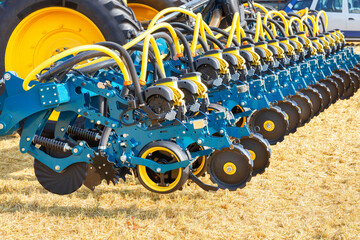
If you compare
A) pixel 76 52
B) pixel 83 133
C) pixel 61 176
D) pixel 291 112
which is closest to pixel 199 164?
pixel 83 133

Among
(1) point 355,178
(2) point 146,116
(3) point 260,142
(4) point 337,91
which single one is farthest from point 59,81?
(4) point 337,91

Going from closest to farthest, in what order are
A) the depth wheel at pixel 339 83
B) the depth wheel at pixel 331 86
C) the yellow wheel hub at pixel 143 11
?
the yellow wheel hub at pixel 143 11 < the depth wheel at pixel 331 86 < the depth wheel at pixel 339 83

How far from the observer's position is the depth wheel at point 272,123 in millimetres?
4816

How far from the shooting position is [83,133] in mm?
3881

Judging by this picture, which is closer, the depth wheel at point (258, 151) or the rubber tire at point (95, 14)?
the depth wheel at point (258, 151)

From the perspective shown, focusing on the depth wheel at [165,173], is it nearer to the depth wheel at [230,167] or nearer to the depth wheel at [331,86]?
the depth wheel at [230,167]

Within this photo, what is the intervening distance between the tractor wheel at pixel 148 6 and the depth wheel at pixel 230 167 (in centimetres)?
271

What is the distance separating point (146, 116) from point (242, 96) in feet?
4.85

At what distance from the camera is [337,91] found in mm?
6578

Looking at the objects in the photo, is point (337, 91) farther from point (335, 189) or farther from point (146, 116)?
point (146, 116)

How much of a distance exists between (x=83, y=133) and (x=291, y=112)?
8.12 feet

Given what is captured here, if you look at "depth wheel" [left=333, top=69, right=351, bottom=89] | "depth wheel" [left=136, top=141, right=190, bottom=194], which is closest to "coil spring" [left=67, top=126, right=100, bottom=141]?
"depth wheel" [left=136, top=141, right=190, bottom=194]

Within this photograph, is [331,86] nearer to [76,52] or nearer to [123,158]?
[123,158]

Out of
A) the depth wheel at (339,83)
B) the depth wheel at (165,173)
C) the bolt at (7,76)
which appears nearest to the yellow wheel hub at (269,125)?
the depth wheel at (165,173)
